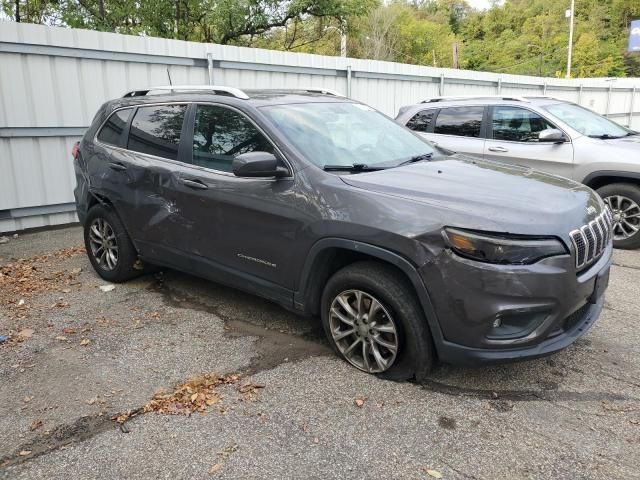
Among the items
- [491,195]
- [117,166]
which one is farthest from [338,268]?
[117,166]

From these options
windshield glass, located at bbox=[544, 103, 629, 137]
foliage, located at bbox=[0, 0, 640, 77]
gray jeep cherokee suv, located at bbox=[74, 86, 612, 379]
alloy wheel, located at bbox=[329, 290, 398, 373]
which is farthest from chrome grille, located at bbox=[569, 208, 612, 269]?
foliage, located at bbox=[0, 0, 640, 77]

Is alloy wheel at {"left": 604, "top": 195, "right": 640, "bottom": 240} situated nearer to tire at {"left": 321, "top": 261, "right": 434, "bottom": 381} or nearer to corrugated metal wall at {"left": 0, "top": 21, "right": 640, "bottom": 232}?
tire at {"left": 321, "top": 261, "right": 434, "bottom": 381}

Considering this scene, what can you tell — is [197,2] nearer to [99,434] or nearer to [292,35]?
[292,35]

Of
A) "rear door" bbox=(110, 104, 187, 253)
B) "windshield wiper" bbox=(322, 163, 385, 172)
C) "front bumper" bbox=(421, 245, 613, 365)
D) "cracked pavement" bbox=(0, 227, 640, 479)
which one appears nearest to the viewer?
"cracked pavement" bbox=(0, 227, 640, 479)

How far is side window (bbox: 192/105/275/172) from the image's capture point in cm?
386

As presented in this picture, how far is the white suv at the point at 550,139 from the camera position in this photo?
6.24 meters

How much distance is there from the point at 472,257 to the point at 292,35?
16536 mm

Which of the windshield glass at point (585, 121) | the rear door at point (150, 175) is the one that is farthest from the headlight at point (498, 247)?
the windshield glass at point (585, 121)

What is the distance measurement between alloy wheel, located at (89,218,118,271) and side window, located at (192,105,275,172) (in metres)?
1.44

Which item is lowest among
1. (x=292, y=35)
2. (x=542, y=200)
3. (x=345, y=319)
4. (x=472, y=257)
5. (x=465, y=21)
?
(x=345, y=319)

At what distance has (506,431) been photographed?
282 centimetres

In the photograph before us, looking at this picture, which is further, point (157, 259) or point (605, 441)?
point (157, 259)

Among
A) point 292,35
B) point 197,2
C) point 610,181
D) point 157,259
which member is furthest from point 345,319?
point 292,35

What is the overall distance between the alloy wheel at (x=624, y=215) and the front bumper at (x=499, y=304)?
12.6ft
